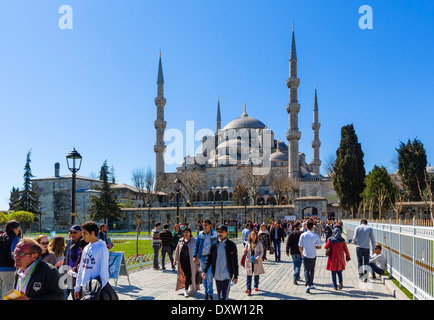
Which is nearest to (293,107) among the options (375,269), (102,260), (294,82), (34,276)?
(294,82)

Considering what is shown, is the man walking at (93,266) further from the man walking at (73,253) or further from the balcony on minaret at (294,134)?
the balcony on minaret at (294,134)

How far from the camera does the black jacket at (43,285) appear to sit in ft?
12.1

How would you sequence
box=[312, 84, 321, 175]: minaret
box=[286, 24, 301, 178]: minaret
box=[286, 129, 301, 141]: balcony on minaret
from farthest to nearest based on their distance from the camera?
box=[312, 84, 321, 175]: minaret < box=[286, 24, 301, 178]: minaret < box=[286, 129, 301, 141]: balcony on minaret

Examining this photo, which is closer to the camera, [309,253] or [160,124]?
[309,253]

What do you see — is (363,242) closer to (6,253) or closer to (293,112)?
(6,253)

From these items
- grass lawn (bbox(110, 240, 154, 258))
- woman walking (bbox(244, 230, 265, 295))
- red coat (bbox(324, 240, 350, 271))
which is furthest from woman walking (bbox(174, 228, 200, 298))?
grass lawn (bbox(110, 240, 154, 258))

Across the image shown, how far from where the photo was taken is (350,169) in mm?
38031

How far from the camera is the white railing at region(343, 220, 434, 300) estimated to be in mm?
6133

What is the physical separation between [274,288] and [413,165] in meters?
36.2

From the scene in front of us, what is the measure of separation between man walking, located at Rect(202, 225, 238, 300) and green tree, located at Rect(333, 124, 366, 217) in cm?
3384

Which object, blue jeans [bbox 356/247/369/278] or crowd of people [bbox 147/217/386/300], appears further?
blue jeans [bbox 356/247/369/278]

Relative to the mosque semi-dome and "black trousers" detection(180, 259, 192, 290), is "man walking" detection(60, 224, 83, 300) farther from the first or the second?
the mosque semi-dome

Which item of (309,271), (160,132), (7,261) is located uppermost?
(160,132)
